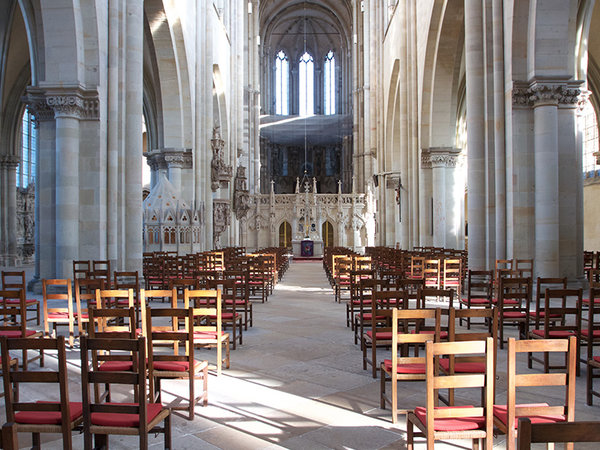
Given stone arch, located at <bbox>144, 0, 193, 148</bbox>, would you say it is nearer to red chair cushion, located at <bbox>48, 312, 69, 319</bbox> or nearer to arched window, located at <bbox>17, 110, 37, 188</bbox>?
arched window, located at <bbox>17, 110, 37, 188</bbox>

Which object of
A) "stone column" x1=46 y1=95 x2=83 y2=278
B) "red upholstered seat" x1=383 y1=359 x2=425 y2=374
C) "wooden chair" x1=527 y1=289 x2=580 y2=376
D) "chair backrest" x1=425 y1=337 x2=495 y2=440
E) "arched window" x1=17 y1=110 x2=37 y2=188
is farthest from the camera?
"arched window" x1=17 y1=110 x2=37 y2=188

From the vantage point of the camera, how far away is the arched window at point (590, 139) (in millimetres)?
27031

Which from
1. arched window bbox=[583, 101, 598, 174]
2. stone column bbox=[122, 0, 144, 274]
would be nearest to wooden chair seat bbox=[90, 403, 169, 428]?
stone column bbox=[122, 0, 144, 274]

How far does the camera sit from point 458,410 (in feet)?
11.8

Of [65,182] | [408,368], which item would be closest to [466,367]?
[408,368]

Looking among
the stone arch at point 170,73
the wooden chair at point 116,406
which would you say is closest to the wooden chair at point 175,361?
the wooden chair at point 116,406

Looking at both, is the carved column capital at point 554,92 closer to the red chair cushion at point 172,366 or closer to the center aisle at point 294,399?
the center aisle at point 294,399

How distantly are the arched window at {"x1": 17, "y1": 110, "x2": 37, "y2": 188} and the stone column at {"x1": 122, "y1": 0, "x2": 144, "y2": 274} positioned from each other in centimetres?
1650

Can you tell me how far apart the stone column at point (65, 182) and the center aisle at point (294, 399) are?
20.5 feet

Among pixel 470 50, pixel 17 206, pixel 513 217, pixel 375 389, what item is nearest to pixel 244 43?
pixel 17 206

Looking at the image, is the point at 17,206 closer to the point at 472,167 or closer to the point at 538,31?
the point at 472,167

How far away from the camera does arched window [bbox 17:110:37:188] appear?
2898cm

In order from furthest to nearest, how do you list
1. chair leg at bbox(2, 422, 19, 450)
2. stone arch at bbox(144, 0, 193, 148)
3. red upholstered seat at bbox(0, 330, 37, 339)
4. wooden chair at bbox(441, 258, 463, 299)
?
stone arch at bbox(144, 0, 193, 148) < wooden chair at bbox(441, 258, 463, 299) < red upholstered seat at bbox(0, 330, 37, 339) < chair leg at bbox(2, 422, 19, 450)

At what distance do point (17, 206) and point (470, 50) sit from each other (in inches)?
911
